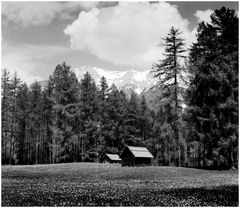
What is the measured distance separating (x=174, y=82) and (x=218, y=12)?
10239 millimetres

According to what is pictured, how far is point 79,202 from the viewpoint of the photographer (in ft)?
47.1

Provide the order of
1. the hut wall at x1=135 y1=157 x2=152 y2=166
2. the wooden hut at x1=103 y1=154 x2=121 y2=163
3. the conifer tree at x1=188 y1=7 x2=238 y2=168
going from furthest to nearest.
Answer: the wooden hut at x1=103 y1=154 x2=121 y2=163, the hut wall at x1=135 y1=157 x2=152 y2=166, the conifer tree at x1=188 y1=7 x2=238 y2=168

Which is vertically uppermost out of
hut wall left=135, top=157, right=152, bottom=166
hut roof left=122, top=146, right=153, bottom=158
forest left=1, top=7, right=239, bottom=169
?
forest left=1, top=7, right=239, bottom=169

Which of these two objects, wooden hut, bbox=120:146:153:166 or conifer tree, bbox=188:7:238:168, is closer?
conifer tree, bbox=188:7:238:168

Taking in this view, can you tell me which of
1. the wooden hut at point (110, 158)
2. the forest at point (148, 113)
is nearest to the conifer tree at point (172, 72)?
the forest at point (148, 113)

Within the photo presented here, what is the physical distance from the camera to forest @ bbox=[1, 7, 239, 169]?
138 ft

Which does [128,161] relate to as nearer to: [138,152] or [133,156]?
[133,156]

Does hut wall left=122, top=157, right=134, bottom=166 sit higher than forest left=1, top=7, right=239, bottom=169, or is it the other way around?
forest left=1, top=7, right=239, bottom=169

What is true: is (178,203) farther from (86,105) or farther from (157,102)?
(86,105)

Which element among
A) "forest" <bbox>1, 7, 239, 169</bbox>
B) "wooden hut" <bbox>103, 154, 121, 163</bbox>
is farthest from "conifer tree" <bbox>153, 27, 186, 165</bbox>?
"wooden hut" <bbox>103, 154, 121, 163</bbox>

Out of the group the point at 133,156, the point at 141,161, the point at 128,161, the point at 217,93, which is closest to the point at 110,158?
the point at 141,161

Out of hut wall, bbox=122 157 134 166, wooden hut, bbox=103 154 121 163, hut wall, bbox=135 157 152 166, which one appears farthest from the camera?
wooden hut, bbox=103 154 121 163

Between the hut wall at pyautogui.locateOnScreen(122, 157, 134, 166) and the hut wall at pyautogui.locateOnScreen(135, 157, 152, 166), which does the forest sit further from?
the hut wall at pyautogui.locateOnScreen(122, 157, 134, 166)

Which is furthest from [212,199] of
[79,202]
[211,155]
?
[211,155]
